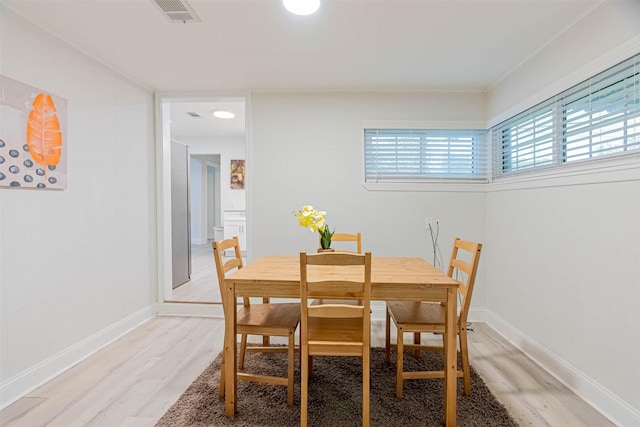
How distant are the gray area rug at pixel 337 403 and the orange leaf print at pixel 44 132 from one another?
70.2 inches

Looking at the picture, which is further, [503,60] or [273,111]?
[273,111]

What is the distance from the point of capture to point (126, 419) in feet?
5.77

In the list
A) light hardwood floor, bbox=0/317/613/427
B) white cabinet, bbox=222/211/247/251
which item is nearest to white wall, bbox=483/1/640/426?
light hardwood floor, bbox=0/317/613/427

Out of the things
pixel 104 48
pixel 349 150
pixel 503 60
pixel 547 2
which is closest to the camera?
pixel 547 2

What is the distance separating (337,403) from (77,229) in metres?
2.22

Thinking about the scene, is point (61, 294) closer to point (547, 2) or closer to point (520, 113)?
point (547, 2)

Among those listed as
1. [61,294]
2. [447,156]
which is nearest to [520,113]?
[447,156]

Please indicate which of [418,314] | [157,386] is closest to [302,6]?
[418,314]

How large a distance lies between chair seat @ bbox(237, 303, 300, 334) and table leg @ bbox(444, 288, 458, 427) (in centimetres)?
85

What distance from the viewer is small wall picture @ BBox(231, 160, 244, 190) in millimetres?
6879

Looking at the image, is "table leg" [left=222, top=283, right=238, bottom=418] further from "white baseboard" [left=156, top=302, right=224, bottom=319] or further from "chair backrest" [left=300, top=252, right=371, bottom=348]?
"white baseboard" [left=156, top=302, right=224, bottom=319]

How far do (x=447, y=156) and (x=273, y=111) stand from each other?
6.08ft

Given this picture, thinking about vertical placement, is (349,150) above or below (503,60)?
below

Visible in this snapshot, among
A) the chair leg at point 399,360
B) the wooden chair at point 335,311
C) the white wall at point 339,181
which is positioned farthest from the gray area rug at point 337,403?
the white wall at point 339,181
